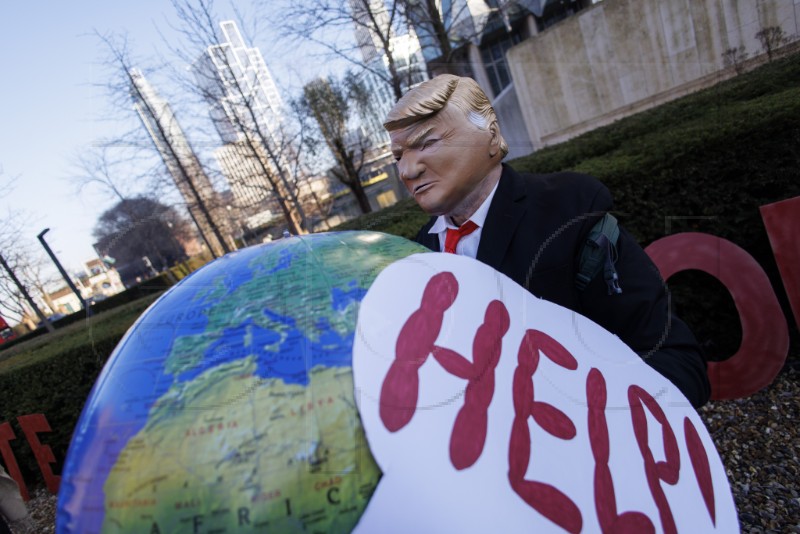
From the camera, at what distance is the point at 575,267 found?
4.27 ft

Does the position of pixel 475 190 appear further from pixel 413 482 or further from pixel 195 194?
pixel 195 194

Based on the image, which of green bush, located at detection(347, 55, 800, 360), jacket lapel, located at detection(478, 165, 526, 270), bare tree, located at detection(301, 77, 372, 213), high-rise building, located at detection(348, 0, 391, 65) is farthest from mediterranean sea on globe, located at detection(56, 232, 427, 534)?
bare tree, located at detection(301, 77, 372, 213)

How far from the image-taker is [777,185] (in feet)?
10.2

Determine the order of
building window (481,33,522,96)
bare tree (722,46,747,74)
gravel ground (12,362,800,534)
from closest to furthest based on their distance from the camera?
1. gravel ground (12,362,800,534)
2. bare tree (722,46,747,74)
3. building window (481,33,522,96)

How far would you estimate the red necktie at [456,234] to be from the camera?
1405mm

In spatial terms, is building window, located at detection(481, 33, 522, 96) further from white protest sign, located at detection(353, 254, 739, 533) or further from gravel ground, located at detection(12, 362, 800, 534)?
white protest sign, located at detection(353, 254, 739, 533)

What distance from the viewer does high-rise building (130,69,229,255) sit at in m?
10.5

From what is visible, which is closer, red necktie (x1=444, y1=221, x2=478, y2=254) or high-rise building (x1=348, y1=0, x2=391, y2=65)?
red necktie (x1=444, y1=221, x2=478, y2=254)

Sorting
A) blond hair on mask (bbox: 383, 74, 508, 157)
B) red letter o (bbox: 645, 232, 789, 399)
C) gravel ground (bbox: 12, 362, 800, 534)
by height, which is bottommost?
gravel ground (bbox: 12, 362, 800, 534)

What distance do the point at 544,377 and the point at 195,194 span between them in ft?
41.3

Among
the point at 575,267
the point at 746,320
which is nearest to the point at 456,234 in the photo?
the point at 575,267

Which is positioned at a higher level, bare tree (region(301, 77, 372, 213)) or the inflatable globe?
bare tree (region(301, 77, 372, 213))

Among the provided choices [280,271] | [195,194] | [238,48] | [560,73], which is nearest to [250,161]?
[195,194]

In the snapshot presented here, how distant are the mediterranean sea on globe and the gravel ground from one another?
2.86 meters
